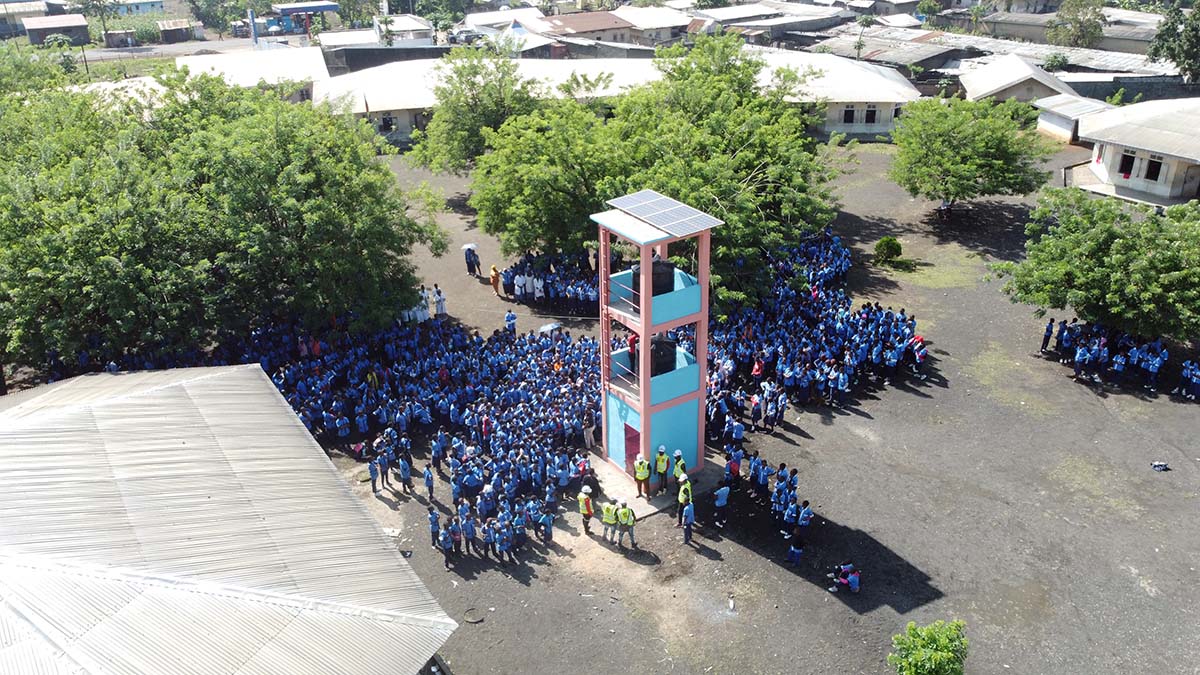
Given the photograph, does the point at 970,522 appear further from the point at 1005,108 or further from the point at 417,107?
the point at 417,107

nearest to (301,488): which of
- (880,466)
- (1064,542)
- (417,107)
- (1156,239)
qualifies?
(880,466)

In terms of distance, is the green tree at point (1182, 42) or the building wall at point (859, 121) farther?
the green tree at point (1182, 42)

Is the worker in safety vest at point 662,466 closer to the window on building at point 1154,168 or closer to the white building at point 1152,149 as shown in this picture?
the white building at point 1152,149

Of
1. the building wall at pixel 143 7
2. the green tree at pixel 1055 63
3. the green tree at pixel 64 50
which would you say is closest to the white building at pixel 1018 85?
the green tree at pixel 1055 63

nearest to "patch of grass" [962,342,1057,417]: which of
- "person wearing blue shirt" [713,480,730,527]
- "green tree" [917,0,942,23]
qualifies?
"person wearing blue shirt" [713,480,730,527]

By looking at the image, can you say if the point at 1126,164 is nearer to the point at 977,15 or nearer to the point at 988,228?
the point at 988,228

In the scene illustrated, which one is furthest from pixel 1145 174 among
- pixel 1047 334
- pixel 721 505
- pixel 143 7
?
pixel 143 7
